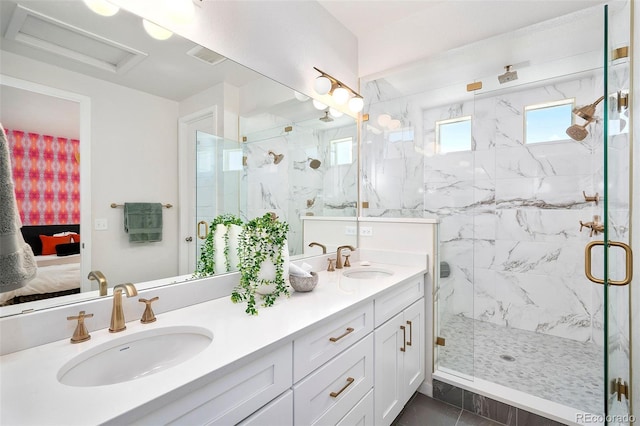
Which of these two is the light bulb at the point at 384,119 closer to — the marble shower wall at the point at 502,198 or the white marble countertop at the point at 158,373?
the marble shower wall at the point at 502,198

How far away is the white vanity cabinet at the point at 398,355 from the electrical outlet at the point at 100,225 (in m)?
1.27

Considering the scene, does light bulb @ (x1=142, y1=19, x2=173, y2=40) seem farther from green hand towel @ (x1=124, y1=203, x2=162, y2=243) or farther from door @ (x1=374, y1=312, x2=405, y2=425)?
door @ (x1=374, y1=312, x2=405, y2=425)

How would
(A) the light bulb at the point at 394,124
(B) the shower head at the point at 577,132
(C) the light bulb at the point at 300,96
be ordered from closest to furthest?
(C) the light bulb at the point at 300,96
(A) the light bulb at the point at 394,124
(B) the shower head at the point at 577,132

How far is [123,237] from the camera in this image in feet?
3.79

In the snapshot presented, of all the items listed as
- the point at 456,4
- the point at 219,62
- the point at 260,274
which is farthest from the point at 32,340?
the point at 456,4

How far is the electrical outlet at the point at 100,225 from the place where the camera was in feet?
3.55

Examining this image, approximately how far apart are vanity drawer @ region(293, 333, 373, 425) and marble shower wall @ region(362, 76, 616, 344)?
40.8 inches

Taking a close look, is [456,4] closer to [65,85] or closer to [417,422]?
[65,85]

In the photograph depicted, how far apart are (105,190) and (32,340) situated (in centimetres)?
51

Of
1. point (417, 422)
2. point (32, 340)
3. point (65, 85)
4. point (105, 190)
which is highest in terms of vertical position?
point (65, 85)

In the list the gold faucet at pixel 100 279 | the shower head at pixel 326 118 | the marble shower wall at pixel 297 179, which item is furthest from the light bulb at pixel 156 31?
the shower head at pixel 326 118

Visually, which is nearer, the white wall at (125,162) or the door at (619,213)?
the white wall at (125,162)

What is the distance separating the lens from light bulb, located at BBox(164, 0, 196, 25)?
4.06 feet

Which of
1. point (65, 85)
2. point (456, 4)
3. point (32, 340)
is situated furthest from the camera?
point (456, 4)
